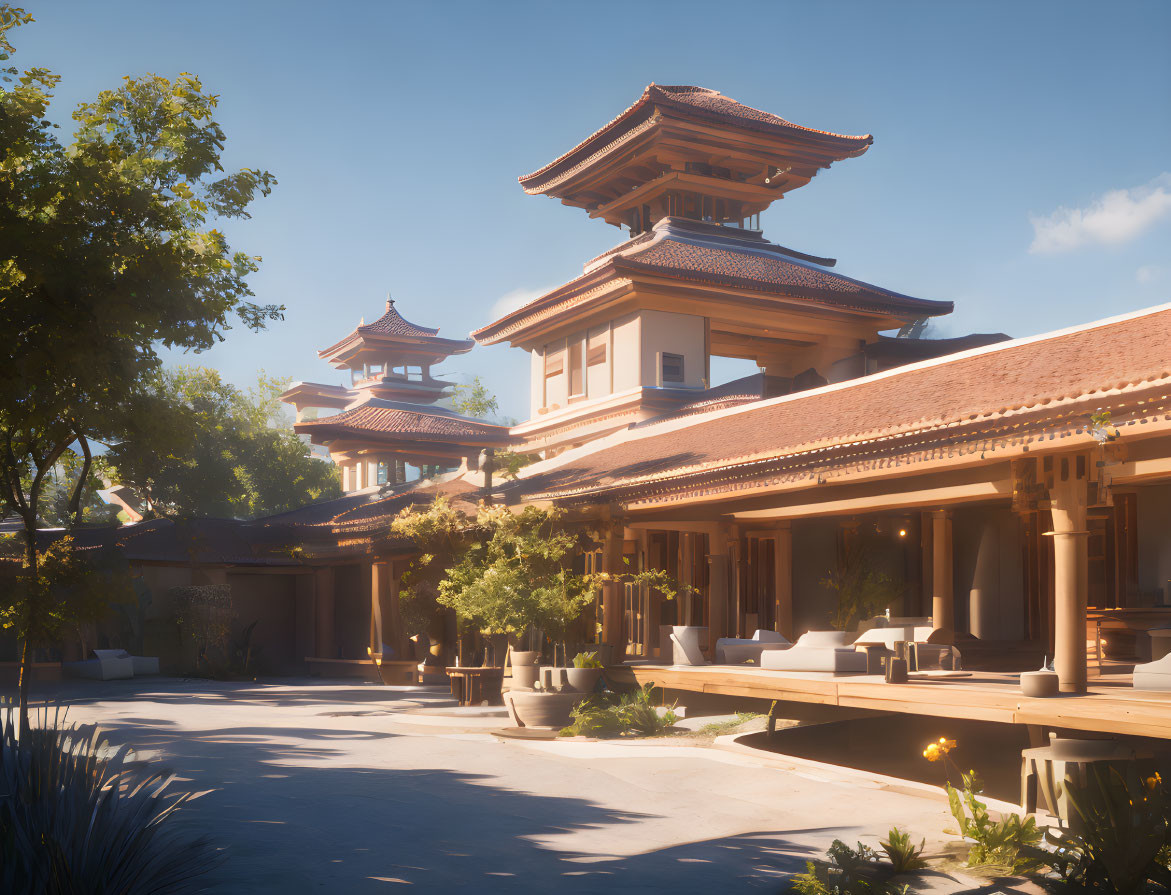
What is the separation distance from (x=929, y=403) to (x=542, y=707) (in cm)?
590

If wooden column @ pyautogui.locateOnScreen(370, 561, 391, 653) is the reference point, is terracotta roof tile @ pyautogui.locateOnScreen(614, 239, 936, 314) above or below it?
above

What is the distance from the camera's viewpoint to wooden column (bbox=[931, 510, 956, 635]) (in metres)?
16.1

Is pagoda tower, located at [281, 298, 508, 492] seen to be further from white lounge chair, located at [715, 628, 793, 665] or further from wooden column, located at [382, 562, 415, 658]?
white lounge chair, located at [715, 628, 793, 665]

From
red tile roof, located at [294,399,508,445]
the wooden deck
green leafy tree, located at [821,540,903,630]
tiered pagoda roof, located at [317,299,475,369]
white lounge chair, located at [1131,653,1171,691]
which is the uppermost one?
tiered pagoda roof, located at [317,299,475,369]

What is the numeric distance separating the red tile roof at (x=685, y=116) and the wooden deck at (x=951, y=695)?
20.0 m

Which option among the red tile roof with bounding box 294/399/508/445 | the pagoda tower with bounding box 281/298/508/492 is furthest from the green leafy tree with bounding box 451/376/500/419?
the red tile roof with bounding box 294/399/508/445

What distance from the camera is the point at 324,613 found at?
27.4 metres

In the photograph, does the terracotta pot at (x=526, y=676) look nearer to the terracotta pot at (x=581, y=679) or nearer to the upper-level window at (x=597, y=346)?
the terracotta pot at (x=581, y=679)

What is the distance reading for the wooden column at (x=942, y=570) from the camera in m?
16.1

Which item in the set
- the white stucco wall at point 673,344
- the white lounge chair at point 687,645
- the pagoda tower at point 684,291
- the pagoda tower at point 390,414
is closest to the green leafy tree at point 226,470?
the pagoda tower at point 390,414

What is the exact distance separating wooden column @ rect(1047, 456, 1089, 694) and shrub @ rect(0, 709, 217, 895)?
779 centimetres

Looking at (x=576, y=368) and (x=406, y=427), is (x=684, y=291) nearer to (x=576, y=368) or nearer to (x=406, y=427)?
(x=576, y=368)

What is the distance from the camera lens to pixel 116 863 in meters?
5.39

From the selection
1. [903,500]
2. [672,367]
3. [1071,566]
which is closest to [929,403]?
[903,500]
